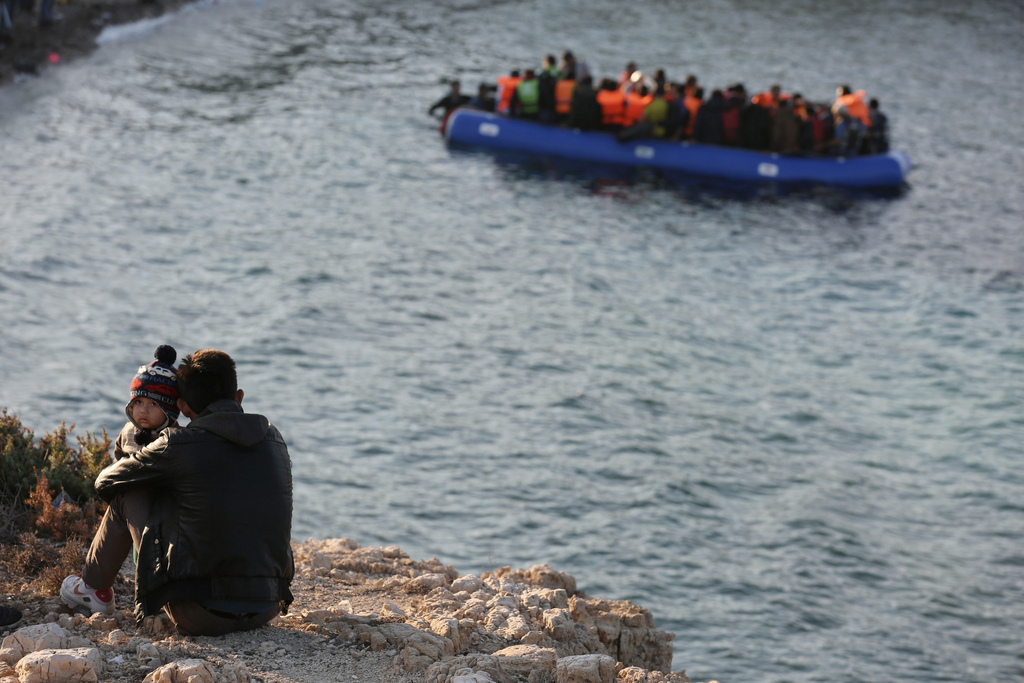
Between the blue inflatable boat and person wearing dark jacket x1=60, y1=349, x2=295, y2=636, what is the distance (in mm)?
16640

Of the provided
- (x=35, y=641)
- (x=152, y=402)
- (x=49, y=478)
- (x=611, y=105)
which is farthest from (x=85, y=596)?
(x=611, y=105)

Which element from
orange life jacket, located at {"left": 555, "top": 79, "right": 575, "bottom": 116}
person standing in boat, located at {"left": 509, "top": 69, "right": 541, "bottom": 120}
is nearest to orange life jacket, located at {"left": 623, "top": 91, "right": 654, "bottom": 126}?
orange life jacket, located at {"left": 555, "top": 79, "right": 575, "bottom": 116}

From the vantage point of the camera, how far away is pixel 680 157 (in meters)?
20.5

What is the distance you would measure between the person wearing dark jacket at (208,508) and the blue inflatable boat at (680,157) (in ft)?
54.6

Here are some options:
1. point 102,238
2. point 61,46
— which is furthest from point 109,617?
point 61,46

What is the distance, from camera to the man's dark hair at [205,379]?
4938 mm

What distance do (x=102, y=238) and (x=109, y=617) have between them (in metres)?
11.1

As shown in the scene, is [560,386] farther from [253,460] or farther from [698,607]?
[253,460]

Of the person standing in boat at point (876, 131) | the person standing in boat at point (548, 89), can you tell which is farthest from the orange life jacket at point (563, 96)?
Result: the person standing in boat at point (876, 131)

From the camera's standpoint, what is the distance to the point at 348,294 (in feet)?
47.5

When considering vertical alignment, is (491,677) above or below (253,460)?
below

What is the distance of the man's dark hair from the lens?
494 centimetres

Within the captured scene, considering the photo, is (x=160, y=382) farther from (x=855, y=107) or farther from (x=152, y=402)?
(x=855, y=107)

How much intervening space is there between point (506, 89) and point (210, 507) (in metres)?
A: 17.5
